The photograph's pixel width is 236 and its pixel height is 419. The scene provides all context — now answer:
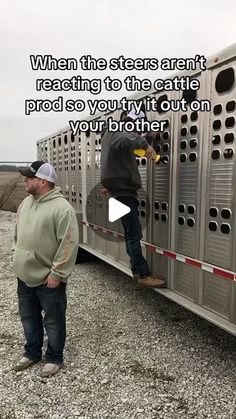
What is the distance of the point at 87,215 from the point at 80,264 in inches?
64.0

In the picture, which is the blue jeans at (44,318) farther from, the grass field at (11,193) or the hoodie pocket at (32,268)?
the grass field at (11,193)

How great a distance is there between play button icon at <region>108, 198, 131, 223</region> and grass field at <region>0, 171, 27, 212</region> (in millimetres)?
13929

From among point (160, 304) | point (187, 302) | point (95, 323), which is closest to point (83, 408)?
point (187, 302)

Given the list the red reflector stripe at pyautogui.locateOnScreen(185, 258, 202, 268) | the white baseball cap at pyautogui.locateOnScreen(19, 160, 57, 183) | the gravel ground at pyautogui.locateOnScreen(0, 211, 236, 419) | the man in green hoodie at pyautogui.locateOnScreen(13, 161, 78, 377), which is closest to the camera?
the gravel ground at pyautogui.locateOnScreen(0, 211, 236, 419)

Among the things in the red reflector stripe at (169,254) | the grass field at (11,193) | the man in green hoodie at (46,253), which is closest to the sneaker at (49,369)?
the man in green hoodie at (46,253)

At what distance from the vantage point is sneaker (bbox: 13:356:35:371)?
12.7 ft

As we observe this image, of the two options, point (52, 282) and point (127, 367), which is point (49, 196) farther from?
point (127, 367)

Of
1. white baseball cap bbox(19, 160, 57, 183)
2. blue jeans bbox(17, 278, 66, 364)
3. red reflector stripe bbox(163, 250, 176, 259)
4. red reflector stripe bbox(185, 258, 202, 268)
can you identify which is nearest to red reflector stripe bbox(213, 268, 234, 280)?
red reflector stripe bbox(185, 258, 202, 268)

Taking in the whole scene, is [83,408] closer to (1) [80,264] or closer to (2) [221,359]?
(2) [221,359]

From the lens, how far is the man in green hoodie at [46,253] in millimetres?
3572

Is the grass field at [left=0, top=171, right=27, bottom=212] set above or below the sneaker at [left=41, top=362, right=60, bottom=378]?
above

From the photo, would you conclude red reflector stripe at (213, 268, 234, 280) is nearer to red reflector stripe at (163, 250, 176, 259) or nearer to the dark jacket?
red reflector stripe at (163, 250, 176, 259)

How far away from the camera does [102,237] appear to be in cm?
646

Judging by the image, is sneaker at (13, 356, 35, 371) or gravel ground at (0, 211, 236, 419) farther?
sneaker at (13, 356, 35, 371)
